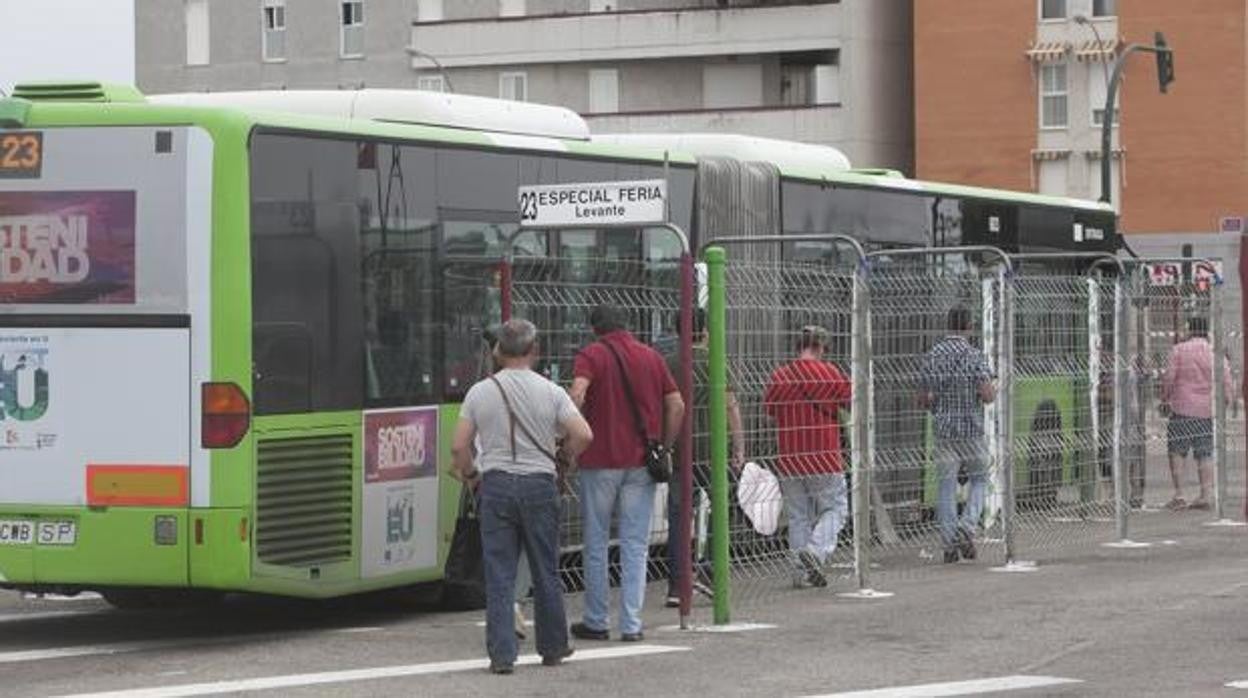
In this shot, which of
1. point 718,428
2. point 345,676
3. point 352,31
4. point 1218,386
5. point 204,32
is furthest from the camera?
point 204,32

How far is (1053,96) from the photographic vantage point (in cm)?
6481

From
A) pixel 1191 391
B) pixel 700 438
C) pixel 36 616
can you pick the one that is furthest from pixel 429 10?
pixel 700 438

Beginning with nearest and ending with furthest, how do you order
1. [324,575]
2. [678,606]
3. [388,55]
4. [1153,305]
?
1. [324,575]
2. [678,606]
3. [1153,305]
4. [388,55]

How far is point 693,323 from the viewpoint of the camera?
14977 mm

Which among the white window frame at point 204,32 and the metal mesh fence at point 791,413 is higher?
the white window frame at point 204,32

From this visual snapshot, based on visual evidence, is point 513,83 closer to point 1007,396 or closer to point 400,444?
point 1007,396

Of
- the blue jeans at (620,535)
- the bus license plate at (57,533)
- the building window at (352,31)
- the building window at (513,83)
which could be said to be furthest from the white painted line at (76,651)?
the building window at (352,31)

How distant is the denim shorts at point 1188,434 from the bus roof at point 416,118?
4.06m

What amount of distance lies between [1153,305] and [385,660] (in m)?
10.8

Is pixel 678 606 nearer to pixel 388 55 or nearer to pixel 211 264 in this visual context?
pixel 211 264

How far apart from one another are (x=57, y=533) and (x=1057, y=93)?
177ft

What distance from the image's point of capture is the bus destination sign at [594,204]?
45.8 feet

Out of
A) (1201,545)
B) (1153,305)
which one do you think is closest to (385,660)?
(1201,545)

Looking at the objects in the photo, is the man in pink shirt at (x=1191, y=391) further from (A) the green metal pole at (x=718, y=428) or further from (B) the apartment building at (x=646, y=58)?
(B) the apartment building at (x=646, y=58)
